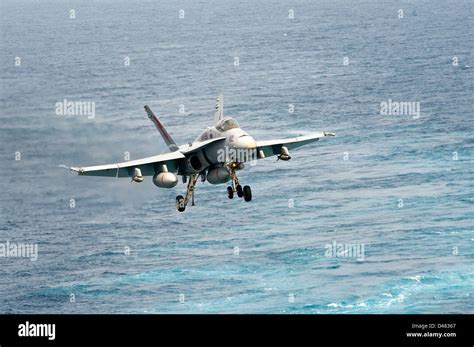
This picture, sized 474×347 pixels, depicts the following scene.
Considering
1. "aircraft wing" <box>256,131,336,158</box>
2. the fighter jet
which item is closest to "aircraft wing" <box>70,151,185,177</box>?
the fighter jet

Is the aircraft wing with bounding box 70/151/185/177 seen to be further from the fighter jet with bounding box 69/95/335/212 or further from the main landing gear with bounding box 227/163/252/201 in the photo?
the main landing gear with bounding box 227/163/252/201

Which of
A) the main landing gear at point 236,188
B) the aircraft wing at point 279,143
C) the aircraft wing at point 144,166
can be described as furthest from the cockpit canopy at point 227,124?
the aircraft wing at point 144,166

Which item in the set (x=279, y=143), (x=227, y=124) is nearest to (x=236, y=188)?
(x=227, y=124)

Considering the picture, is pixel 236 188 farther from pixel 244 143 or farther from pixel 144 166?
pixel 144 166

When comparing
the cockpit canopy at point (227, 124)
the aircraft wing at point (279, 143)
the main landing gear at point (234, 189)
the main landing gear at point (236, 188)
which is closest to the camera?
the main landing gear at point (236, 188)

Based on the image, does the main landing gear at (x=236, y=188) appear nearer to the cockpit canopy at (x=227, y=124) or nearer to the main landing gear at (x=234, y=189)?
the main landing gear at (x=234, y=189)

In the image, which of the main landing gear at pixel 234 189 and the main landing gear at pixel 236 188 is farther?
the main landing gear at pixel 234 189
